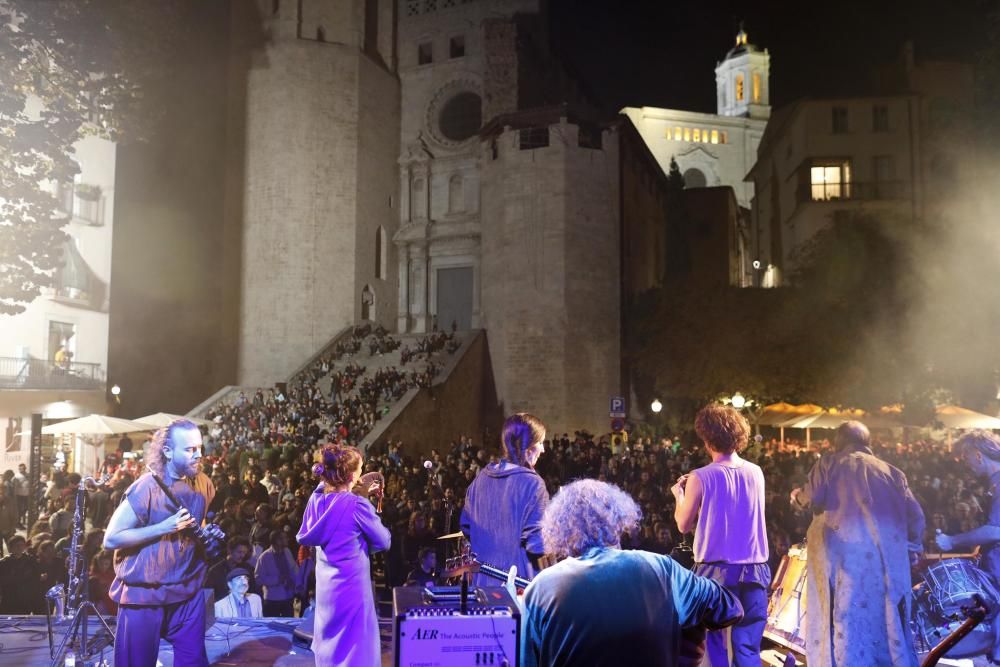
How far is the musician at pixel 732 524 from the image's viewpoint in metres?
4.41

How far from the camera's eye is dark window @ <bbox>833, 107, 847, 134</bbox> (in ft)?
103

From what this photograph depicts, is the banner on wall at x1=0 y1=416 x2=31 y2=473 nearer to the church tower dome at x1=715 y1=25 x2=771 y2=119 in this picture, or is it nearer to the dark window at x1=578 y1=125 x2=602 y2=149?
the dark window at x1=578 y1=125 x2=602 y2=149

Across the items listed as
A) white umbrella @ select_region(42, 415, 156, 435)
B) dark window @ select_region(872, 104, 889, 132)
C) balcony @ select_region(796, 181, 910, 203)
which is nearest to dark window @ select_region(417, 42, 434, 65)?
balcony @ select_region(796, 181, 910, 203)

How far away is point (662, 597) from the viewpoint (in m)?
2.45

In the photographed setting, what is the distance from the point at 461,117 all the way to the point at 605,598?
30.6m

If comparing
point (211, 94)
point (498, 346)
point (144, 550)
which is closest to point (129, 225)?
point (211, 94)

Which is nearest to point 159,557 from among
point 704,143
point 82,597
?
point 82,597

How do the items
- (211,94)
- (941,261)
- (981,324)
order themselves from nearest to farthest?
1. (981,324)
2. (941,261)
3. (211,94)

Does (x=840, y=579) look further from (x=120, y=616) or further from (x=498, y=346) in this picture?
(x=498, y=346)

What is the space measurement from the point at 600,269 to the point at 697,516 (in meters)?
22.5

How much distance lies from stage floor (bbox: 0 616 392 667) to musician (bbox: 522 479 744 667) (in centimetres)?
370

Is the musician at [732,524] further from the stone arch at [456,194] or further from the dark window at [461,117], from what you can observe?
the dark window at [461,117]

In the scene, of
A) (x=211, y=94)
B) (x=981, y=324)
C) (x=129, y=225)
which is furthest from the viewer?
(x=211, y=94)

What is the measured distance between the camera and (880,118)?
31.1m
